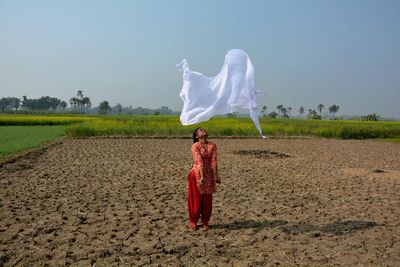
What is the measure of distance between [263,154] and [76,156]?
7630 millimetres

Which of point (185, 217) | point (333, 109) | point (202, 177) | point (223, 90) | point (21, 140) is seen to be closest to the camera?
point (202, 177)

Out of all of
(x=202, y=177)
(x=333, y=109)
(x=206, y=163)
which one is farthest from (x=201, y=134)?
(x=333, y=109)

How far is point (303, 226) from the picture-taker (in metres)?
6.45

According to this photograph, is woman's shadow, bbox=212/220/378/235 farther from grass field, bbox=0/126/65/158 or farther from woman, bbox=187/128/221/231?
grass field, bbox=0/126/65/158

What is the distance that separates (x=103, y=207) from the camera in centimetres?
755

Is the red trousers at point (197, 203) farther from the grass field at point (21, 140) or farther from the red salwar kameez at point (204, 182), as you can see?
the grass field at point (21, 140)

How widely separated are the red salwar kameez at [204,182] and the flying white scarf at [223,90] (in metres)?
6.81

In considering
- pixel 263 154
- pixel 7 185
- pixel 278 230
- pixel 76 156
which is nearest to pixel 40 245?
pixel 278 230

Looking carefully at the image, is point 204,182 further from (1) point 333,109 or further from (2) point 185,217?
(1) point 333,109

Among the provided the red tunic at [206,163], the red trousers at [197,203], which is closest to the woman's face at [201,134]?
the red tunic at [206,163]

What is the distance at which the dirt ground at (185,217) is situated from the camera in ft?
16.6

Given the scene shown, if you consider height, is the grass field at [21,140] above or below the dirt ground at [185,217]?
above

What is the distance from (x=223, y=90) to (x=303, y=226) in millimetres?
7457

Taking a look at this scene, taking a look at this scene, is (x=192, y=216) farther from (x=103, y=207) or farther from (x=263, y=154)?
(x=263, y=154)
